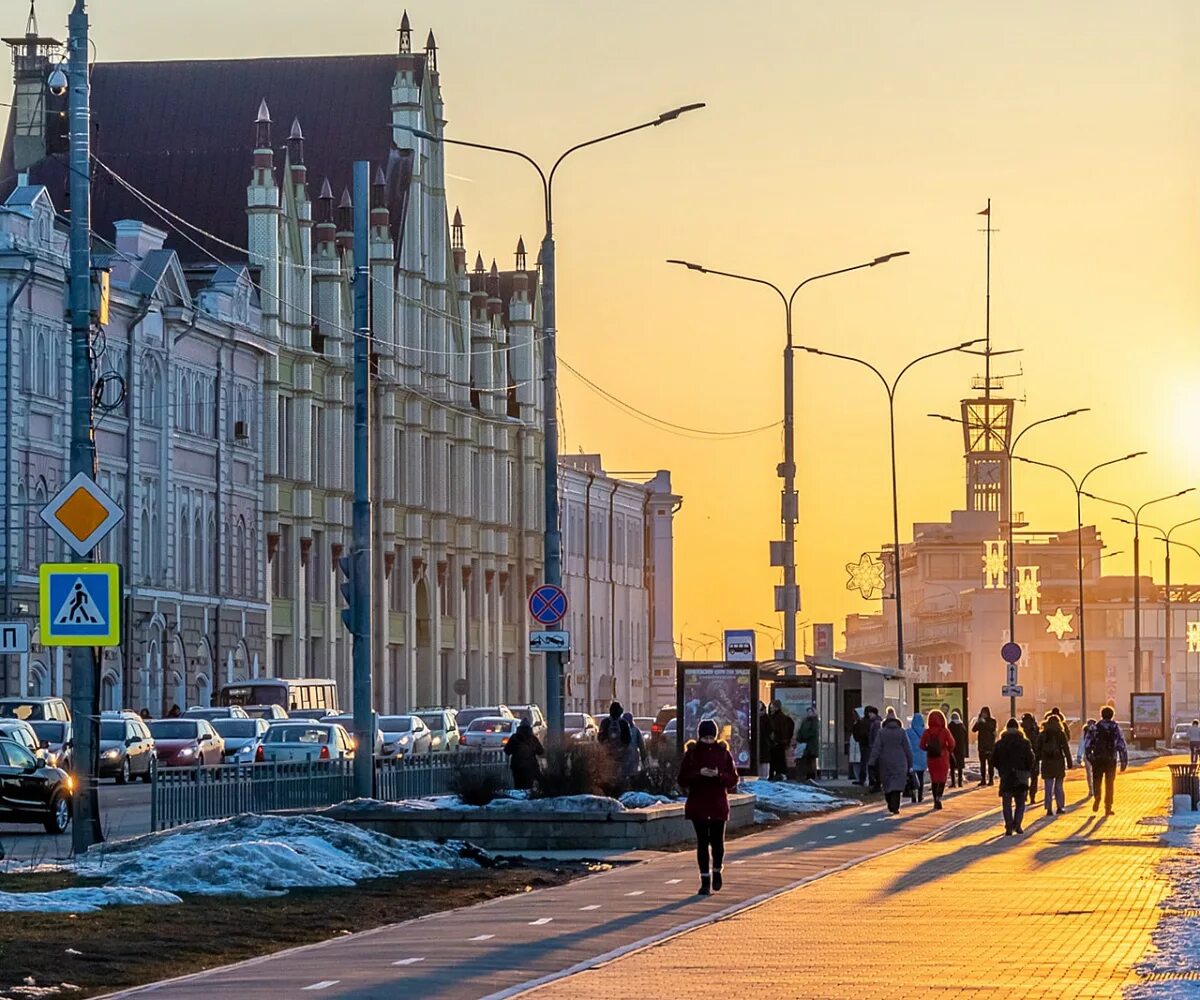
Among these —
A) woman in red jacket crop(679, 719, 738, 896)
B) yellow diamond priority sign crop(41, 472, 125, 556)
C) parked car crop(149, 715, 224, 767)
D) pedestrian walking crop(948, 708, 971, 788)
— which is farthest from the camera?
parked car crop(149, 715, 224, 767)

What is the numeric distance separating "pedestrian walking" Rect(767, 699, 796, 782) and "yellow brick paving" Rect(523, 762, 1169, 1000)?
19.7m

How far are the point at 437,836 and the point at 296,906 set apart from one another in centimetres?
838

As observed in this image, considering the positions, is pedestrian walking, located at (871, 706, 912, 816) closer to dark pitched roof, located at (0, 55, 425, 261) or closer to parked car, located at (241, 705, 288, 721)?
parked car, located at (241, 705, 288, 721)

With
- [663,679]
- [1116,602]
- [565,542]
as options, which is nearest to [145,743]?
[565,542]

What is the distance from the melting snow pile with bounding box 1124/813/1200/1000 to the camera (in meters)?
15.2

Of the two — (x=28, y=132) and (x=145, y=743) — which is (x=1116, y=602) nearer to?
(x=28, y=132)

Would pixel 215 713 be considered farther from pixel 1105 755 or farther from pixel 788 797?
pixel 1105 755

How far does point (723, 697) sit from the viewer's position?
47094mm

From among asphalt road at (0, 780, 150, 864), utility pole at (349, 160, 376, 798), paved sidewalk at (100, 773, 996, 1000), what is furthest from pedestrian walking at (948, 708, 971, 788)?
paved sidewalk at (100, 773, 996, 1000)

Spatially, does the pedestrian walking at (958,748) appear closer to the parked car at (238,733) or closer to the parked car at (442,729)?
the parked car at (238,733)

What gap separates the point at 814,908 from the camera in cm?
2183

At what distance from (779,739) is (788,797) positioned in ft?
22.8

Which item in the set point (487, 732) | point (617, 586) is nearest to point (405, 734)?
point (487, 732)

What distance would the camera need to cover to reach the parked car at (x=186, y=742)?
179ft
